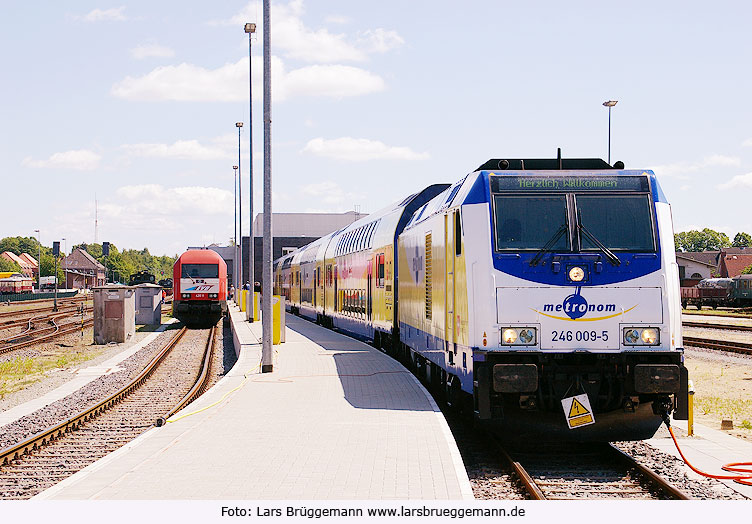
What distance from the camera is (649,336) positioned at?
9.79 m

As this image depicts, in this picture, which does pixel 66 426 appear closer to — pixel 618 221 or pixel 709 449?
pixel 618 221

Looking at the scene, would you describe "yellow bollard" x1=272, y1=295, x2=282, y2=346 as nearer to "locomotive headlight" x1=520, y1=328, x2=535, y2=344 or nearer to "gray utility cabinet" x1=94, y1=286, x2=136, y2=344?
"gray utility cabinet" x1=94, y1=286, x2=136, y2=344

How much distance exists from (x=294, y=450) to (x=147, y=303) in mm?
32075

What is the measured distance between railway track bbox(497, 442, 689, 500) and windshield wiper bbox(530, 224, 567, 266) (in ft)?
7.56

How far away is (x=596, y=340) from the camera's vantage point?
9750 millimetres

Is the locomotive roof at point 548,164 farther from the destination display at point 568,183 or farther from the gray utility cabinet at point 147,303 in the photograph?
the gray utility cabinet at point 147,303

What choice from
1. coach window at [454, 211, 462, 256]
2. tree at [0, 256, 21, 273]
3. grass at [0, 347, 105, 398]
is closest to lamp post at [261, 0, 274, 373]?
grass at [0, 347, 105, 398]

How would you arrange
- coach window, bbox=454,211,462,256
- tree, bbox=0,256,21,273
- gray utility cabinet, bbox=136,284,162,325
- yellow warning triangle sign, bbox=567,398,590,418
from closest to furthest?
1. yellow warning triangle sign, bbox=567,398,590,418
2. coach window, bbox=454,211,462,256
3. gray utility cabinet, bbox=136,284,162,325
4. tree, bbox=0,256,21,273

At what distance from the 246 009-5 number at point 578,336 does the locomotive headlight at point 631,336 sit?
24 centimetres

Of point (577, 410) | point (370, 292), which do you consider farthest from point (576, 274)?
point (370, 292)

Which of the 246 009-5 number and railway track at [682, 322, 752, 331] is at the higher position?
the 246 009-5 number

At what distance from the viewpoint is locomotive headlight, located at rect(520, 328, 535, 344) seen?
31.9 feet

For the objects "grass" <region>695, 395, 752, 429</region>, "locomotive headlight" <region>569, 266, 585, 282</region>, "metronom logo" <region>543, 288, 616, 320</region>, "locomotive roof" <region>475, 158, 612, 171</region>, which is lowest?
"grass" <region>695, 395, 752, 429</region>

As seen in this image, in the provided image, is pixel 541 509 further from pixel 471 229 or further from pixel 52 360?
pixel 52 360
